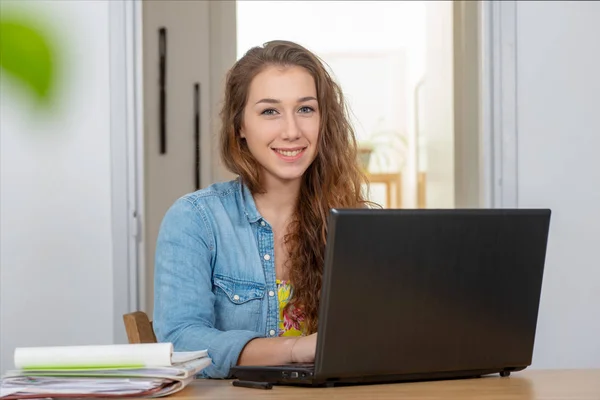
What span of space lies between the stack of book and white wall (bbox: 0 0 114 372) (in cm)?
188

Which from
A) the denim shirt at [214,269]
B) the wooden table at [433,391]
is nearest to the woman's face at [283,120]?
the denim shirt at [214,269]

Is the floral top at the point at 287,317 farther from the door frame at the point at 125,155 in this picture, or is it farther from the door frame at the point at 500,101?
the door frame at the point at 500,101

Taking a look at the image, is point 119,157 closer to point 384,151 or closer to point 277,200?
point 277,200

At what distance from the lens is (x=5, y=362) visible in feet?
9.77

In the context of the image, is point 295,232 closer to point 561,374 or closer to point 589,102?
point 561,374

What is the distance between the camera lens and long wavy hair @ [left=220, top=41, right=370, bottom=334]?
194 cm

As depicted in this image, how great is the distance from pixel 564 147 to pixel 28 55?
6.41 ft

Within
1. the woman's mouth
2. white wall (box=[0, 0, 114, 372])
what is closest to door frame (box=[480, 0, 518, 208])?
white wall (box=[0, 0, 114, 372])

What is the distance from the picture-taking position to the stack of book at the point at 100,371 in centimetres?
116

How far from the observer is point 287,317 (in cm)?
187

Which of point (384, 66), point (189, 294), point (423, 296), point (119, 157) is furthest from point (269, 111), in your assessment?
point (384, 66)

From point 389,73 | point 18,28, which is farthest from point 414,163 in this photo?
point 18,28

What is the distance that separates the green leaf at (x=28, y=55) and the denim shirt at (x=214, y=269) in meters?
1.36

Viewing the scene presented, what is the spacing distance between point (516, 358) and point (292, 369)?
35 centimetres
